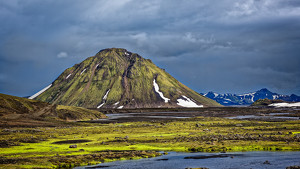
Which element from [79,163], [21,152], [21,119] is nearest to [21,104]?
[21,119]

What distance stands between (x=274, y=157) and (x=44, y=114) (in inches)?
4740

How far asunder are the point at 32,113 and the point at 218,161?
119 meters

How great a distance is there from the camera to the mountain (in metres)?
126

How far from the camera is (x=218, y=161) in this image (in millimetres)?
49594

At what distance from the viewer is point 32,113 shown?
149250 mm

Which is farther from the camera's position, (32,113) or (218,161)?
(32,113)

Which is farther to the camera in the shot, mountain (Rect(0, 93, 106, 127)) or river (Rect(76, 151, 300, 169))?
mountain (Rect(0, 93, 106, 127))

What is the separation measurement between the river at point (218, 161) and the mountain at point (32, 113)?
258ft

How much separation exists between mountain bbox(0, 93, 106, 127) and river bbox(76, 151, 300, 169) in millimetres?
78695

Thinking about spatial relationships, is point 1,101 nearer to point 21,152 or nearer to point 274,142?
point 21,152

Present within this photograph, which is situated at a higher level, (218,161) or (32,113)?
(32,113)

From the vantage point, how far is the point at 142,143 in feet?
230

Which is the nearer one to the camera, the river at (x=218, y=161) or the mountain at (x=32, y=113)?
the river at (x=218, y=161)

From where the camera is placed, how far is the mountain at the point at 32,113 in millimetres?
126188
